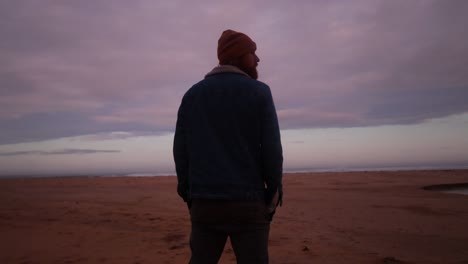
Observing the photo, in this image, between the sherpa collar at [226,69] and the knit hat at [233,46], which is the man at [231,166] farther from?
the knit hat at [233,46]

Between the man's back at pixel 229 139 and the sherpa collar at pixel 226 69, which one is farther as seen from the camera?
the sherpa collar at pixel 226 69

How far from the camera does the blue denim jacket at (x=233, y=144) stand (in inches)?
87.3

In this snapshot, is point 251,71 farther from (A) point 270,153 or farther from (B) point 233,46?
(A) point 270,153

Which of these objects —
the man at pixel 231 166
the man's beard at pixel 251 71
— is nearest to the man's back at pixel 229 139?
the man at pixel 231 166

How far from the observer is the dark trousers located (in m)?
2.16

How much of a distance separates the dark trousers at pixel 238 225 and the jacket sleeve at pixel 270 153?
0.13 meters

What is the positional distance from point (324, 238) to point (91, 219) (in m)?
5.20

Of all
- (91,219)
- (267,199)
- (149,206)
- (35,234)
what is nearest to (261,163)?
(267,199)

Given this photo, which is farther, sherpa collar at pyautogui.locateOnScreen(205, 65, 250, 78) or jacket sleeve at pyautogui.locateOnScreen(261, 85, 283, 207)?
sherpa collar at pyautogui.locateOnScreen(205, 65, 250, 78)

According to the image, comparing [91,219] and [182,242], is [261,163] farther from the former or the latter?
[91,219]

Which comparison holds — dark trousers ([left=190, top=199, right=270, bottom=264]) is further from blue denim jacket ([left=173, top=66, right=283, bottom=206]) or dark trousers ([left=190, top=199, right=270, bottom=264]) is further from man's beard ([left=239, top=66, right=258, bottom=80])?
man's beard ([left=239, top=66, right=258, bottom=80])

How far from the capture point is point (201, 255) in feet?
7.49

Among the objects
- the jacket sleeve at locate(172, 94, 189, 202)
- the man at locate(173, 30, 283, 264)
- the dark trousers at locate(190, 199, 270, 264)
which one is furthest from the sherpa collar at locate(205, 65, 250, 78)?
the dark trousers at locate(190, 199, 270, 264)

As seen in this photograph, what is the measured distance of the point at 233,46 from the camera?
8.20ft
